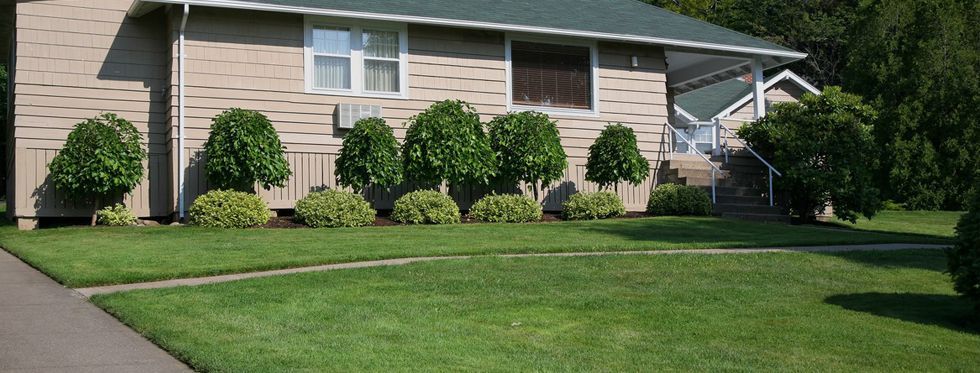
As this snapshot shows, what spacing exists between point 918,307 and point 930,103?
2149 centimetres

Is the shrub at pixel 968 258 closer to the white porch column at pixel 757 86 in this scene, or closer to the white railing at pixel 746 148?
the white railing at pixel 746 148

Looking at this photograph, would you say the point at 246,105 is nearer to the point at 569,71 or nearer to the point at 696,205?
the point at 569,71

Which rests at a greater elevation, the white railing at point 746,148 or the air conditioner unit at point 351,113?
the air conditioner unit at point 351,113

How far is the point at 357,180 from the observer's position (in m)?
17.8

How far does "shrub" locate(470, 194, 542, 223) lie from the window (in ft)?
8.94

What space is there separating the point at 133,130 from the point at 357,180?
3817 mm

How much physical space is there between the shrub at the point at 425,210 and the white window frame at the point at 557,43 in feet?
11.1

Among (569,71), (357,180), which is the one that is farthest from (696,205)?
(357,180)

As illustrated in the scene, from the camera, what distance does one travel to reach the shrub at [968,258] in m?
8.78

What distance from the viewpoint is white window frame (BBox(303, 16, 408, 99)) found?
1883cm

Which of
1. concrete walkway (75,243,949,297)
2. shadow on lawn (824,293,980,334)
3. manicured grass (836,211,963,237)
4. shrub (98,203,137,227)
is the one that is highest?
shrub (98,203,137,227)

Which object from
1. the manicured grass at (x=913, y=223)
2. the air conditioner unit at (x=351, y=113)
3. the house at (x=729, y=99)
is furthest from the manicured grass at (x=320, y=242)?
the house at (x=729, y=99)

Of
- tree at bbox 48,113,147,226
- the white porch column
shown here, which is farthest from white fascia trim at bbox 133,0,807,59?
tree at bbox 48,113,147,226

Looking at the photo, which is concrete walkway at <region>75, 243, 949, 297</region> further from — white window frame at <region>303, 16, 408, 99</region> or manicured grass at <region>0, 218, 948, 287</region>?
white window frame at <region>303, 16, 408, 99</region>
